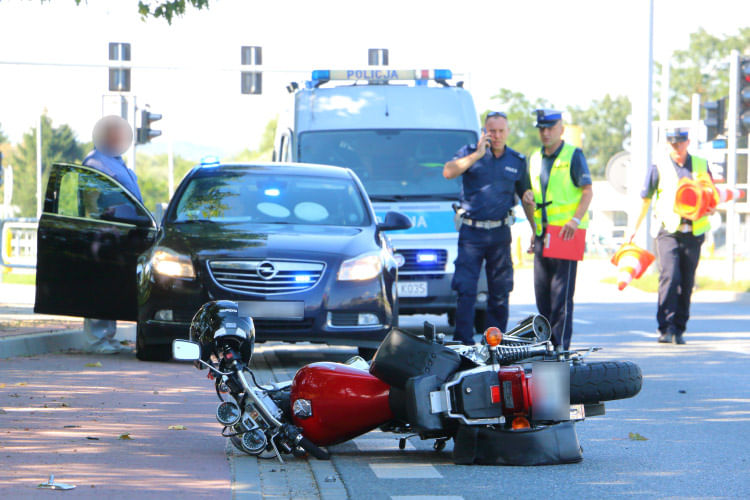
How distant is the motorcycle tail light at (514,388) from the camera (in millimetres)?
6199

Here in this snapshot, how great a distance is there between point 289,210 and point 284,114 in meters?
4.61

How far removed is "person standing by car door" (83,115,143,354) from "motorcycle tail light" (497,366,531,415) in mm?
6459

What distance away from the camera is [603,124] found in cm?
12650

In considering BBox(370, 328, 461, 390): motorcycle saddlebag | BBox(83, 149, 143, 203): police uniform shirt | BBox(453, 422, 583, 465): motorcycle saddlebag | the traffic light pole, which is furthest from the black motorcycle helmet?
the traffic light pole

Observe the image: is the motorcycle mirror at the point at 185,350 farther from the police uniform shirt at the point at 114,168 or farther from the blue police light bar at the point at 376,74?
the blue police light bar at the point at 376,74

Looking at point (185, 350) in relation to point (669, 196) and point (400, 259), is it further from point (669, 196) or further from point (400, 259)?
point (669, 196)

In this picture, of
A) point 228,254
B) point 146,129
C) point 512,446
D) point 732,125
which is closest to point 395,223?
point 228,254

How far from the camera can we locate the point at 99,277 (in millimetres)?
11516

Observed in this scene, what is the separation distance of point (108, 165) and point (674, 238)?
5.36 m

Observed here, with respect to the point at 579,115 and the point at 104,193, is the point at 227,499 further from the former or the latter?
the point at 579,115

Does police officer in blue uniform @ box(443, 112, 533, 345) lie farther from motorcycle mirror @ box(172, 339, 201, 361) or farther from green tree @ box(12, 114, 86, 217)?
green tree @ box(12, 114, 86, 217)

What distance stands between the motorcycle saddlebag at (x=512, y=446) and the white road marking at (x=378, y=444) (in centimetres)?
72

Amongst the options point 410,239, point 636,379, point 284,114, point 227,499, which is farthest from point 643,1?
point 227,499

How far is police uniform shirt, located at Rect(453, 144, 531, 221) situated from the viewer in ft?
36.5
